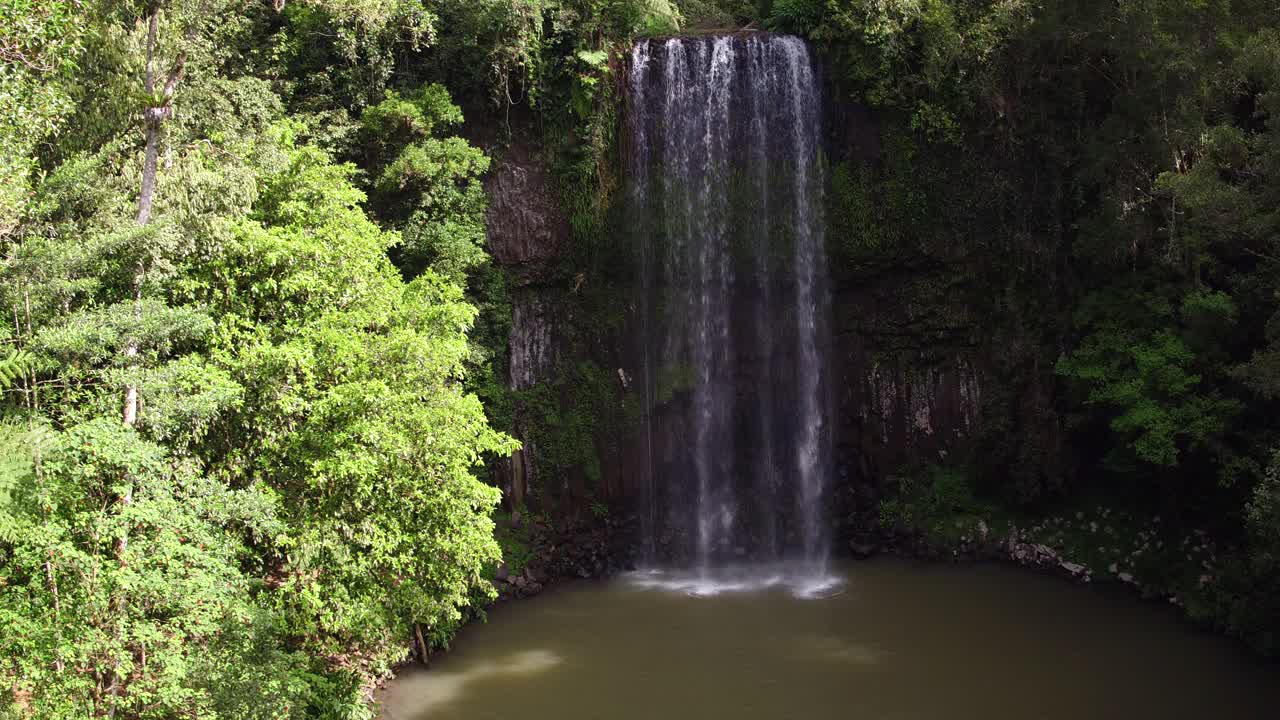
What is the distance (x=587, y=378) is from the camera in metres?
24.1

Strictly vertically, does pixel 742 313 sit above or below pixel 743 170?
below

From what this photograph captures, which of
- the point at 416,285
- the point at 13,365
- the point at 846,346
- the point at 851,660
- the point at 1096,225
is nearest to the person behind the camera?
the point at 13,365

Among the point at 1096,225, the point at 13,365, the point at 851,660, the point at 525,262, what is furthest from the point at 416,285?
the point at 1096,225

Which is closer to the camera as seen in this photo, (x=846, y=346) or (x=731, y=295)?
(x=731, y=295)

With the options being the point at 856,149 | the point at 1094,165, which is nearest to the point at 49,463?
the point at 856,149

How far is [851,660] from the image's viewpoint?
17.8 metres

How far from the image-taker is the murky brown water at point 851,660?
16266mm

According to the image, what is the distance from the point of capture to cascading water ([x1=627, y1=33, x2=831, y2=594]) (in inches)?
922

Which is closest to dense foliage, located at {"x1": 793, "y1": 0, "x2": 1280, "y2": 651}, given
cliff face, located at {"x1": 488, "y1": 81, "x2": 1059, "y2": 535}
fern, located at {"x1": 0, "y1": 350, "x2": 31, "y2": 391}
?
cliff face, located at {"x1": 488, "y1": 81, "x2": 1059, "y2": 535}

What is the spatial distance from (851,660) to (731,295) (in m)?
9.19

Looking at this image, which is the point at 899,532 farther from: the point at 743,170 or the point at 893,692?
the point at 743,170

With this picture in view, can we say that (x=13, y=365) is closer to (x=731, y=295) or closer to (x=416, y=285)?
(x=416, y=285)

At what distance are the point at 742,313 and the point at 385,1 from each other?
10.6 m

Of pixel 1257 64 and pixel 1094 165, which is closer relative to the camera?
pixel 1257 64
